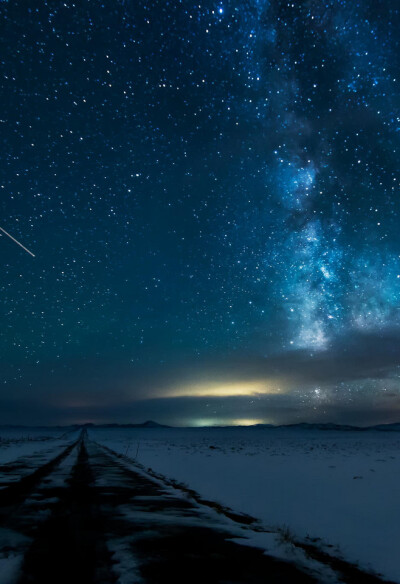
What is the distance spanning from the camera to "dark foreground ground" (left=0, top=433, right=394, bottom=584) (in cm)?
511

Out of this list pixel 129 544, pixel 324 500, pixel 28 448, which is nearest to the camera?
pixel 129 544

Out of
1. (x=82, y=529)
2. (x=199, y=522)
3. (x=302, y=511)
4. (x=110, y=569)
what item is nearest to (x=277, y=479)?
(x=302, y=511)

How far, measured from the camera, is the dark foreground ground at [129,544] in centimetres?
511

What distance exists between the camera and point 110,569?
17.1 ft

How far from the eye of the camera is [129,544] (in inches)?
255

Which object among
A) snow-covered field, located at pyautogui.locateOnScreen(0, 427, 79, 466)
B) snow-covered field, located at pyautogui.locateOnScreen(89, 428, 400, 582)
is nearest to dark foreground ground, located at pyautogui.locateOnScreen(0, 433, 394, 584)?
snow-covered field, located at pyautogui.locateOnScreen(89, 428, 400, 582)

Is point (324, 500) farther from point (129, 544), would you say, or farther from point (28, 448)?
point (28, 448)

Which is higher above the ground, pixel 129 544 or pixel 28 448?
pixel 129 544

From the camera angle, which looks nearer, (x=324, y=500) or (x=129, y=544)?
(x=129, y=544)

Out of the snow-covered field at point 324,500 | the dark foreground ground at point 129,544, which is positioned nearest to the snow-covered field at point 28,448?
the snow-covered field at point 324,500

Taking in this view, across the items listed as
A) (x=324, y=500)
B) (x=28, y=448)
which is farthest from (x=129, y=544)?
(x=28, y=448)

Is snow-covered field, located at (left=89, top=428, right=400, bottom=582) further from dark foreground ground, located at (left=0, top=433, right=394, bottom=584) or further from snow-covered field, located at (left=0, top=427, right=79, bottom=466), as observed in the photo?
snow-covered field, located at (left=0, top=427, right=79, bottom=466)

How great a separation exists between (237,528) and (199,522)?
2.62 ft

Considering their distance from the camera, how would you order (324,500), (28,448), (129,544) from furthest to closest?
(28,448), (324,500), (129,544)
